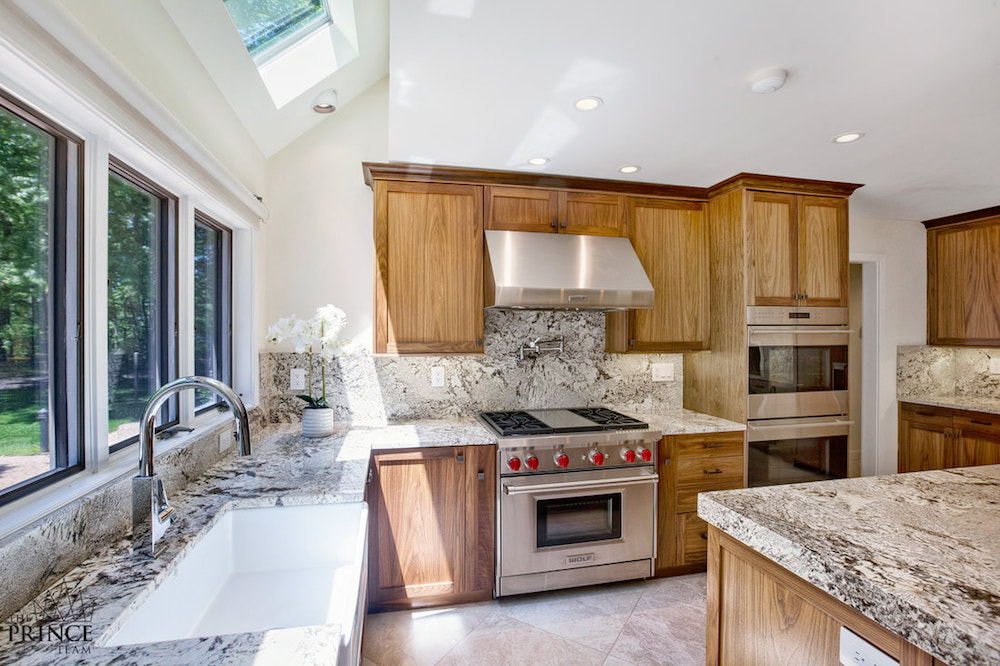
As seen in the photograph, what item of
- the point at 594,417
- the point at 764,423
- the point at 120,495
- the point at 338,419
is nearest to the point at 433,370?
the point at 338,419

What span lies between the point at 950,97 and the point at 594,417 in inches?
80.8

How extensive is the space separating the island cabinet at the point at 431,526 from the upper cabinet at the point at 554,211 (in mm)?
1297

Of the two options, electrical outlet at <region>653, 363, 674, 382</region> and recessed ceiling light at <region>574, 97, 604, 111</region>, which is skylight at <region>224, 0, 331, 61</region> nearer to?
recessed ceiling light at <region>574, 97, 604, 111</region>

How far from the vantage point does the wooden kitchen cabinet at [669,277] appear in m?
2.98

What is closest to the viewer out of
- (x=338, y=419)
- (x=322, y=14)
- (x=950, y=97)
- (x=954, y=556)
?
(x=954, y=556)

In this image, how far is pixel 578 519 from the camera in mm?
2543

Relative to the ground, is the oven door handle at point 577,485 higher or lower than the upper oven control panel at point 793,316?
lower

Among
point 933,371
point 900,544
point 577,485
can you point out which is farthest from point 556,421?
point 933,371

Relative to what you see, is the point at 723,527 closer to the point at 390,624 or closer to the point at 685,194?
the point at 390,624

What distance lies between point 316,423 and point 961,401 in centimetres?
447

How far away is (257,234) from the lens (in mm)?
2641

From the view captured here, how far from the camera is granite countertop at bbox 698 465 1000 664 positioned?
29.5 inches

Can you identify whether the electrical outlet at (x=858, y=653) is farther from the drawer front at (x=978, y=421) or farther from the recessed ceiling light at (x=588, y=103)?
the drawer front at (x=978, y=421)

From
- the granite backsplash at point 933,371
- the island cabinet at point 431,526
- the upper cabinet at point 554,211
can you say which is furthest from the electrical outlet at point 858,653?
the granite backsplash at point 933,371
